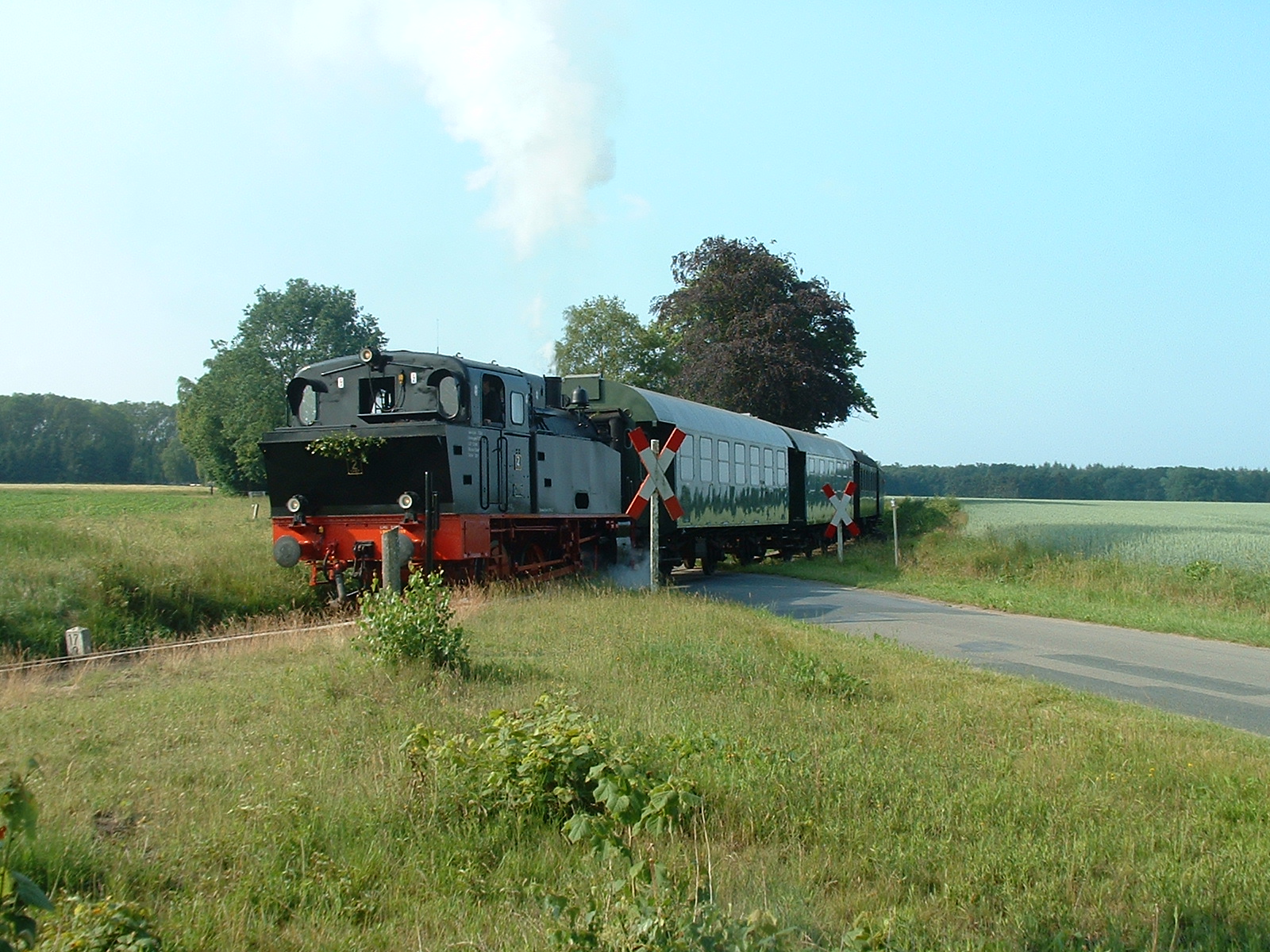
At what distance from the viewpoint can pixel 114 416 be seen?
8500 cm

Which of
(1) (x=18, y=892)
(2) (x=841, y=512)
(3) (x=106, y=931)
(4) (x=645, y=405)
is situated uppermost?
(4) (x=645, y=405)

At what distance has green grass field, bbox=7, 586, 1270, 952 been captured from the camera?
3.91m

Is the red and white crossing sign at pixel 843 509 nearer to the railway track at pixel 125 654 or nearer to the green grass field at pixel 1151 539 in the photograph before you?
the green grass field at pixel 1151 539

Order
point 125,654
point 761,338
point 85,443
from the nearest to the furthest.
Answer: point 125,654, point 761,338, point 85,443

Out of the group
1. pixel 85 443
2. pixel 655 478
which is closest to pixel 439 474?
pixel 655 478

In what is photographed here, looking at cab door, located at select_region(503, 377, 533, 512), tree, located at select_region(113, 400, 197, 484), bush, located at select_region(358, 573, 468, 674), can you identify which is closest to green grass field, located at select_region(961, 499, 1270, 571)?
cab door, located at select_region(503, 377, 533, 512)

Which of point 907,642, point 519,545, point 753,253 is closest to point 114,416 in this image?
point 753,253

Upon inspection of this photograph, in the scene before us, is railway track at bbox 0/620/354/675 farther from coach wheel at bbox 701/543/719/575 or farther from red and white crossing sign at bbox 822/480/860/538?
red and white crossing sign at bbox 822/480/860/538

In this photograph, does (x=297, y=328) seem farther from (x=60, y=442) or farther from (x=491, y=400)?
(x=491, y=400)

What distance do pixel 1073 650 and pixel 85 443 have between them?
82875mm

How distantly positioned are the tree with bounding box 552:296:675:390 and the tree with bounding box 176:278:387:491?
11.2 m

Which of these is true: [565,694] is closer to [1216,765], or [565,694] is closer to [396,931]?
[396,931]

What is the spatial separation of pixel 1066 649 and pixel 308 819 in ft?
33.1

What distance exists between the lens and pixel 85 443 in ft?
263
